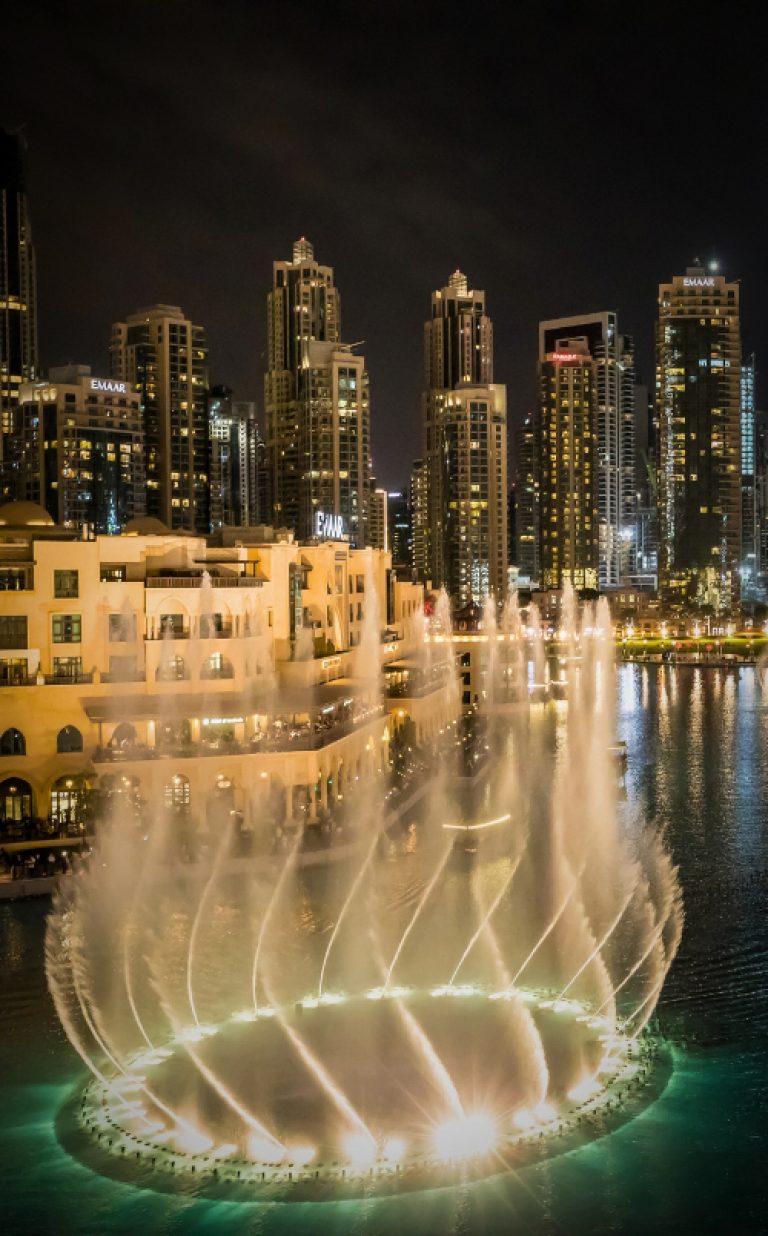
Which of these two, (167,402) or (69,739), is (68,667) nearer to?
(69,739)

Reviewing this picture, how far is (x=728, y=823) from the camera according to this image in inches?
1475

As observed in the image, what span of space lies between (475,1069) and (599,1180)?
3.18 m

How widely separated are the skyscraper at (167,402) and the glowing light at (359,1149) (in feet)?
320

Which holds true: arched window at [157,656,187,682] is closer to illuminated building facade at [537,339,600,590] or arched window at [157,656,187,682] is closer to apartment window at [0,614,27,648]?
apartment window at [0,614,27,648]

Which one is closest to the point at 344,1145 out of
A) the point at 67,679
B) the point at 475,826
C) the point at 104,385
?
the point at 475,826

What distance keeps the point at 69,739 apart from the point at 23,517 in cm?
870

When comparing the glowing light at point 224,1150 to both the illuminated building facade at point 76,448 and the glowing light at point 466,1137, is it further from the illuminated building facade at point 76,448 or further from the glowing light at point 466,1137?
the illuminated building facade at point 76,448

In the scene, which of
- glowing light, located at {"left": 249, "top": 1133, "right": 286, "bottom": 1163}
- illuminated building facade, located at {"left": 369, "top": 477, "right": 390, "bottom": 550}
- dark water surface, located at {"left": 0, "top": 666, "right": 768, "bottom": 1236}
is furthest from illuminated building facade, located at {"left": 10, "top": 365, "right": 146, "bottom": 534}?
glowing light, located at {"left": 249, "top": 1133, "right": 286, "bottom": 1163}

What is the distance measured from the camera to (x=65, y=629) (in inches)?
1380

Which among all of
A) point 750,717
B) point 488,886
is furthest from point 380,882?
point 750,717

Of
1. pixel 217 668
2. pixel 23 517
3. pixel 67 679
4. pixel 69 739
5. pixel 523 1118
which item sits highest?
pixel 23 517

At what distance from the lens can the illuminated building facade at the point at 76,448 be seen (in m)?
97.4

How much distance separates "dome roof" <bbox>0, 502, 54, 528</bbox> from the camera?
128 ft

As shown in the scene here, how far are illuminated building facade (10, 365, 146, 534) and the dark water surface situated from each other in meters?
73.4
